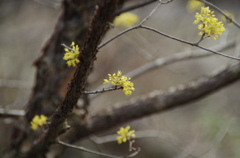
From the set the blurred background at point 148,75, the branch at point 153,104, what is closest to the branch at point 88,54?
the branch at point 153,104

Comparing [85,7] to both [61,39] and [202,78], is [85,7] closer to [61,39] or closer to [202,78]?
[61,39]

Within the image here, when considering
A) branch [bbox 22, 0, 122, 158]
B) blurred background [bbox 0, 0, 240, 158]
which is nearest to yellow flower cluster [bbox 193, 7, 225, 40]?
branch [bbox 22, 0, 122, 158]

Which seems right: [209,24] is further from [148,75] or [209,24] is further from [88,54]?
[148,75]

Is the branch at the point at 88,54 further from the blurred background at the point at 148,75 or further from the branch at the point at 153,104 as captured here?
the blurred background at the point at 148,75

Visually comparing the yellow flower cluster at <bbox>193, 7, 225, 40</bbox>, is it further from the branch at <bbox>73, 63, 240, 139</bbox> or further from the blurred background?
the blurred background

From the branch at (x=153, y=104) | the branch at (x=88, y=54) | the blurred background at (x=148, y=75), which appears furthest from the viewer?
the blurred background at (x=148, y=75)

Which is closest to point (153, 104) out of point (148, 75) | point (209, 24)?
point (209, 24)

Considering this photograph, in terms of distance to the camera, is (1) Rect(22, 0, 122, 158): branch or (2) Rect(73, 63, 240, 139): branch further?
(2) Rect(73, 63, 240, 139): branch

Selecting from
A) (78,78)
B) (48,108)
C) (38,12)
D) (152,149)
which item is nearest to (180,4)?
(38,12)
